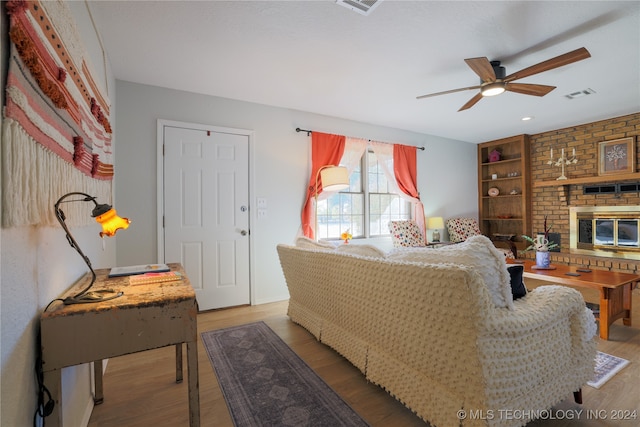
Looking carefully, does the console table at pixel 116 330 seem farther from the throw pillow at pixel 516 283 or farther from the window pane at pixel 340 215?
the window pane at pixel 340 215

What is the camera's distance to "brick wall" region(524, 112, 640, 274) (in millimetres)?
4469

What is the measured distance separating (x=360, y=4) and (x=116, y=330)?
2324 mm

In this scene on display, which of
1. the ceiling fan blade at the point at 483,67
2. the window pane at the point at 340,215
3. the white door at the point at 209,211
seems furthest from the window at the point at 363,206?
the ceiling fan blade at the point at 483,67

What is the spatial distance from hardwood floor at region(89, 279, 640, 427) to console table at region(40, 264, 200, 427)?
0.64 metres

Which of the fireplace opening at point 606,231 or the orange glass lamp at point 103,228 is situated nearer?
the orange glass lamp at point 103,228

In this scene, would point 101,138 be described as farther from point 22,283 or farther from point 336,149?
point 336,149

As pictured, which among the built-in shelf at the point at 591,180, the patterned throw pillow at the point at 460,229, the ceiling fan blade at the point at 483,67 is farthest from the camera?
the patterned throw pillow at the point at 460,229

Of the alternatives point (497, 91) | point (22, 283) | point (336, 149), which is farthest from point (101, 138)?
point (497, 91)

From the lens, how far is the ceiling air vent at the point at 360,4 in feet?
6.50

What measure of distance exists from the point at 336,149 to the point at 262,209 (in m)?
1.42

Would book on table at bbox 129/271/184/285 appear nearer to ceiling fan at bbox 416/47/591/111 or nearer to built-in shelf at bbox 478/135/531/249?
ceiling fan at bbox 416/47/591/111

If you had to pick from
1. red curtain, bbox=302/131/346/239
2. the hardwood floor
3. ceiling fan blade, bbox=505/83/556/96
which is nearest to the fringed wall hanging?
the hardwood floor

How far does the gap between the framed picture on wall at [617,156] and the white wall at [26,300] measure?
6595mm

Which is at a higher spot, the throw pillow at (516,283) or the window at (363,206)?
the window at (363,206)
